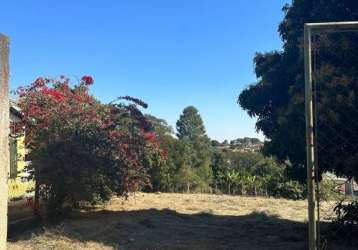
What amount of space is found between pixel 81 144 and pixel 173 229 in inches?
106

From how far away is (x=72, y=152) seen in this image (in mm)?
10516

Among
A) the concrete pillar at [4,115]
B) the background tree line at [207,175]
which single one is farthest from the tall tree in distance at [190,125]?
the concrete pillar at [4,115]

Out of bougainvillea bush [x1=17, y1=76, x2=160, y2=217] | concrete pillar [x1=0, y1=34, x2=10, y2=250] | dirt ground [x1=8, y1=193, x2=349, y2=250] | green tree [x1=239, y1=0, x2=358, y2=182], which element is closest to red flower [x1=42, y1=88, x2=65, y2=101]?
bougainvillea bush [x1=17, y1=76, x2=160, y2=217]

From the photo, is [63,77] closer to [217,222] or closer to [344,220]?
[217,222]

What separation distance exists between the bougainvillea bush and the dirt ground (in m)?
0.76

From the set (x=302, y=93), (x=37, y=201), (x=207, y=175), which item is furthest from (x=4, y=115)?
(x=207, y=175)

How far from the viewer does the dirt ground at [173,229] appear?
848 cm

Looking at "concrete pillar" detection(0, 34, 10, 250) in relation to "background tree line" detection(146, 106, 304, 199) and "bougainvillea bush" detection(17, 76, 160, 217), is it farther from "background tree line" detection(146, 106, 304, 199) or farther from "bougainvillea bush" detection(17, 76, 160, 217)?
"background tree line" detection(146, 106, 304, 199)

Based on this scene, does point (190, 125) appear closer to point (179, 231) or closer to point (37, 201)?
point (37, 201)

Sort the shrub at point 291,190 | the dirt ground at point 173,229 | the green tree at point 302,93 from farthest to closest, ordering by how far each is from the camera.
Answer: the shrub at point 291,190
the dirt ground at point 173,229
the green tree at point 302,93

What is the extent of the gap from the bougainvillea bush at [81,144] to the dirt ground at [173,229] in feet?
2.48

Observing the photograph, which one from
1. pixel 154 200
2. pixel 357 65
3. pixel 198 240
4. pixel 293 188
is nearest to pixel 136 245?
pixel 198 240

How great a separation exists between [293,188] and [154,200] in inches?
275

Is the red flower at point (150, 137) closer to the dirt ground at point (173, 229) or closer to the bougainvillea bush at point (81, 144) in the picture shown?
the bougainvillea bush at point (81, 144)
